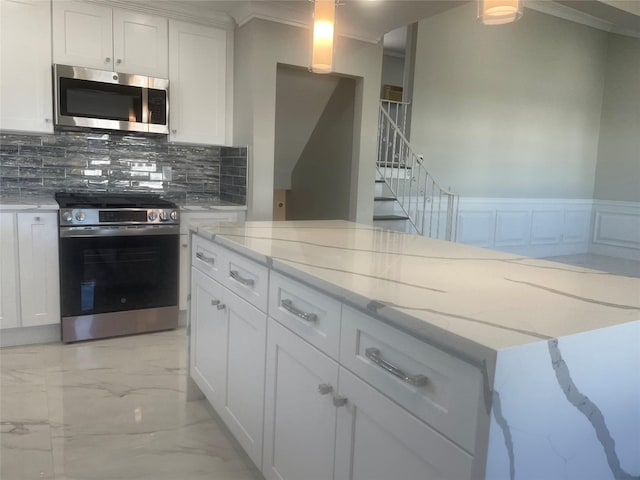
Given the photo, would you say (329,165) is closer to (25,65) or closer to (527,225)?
(25,65)

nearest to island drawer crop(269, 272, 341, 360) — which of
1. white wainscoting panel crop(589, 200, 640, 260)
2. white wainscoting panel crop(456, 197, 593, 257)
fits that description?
white wainscoting panel crop(456, 197, 593, 257)

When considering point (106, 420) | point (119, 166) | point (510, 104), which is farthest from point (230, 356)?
point (510, 104)

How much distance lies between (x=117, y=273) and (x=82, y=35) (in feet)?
5.40

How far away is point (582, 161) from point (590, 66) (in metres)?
1.38

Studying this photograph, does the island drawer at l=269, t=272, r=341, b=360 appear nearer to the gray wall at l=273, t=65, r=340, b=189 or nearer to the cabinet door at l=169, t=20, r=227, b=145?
the cabinet door at l=169, t=20, r=227, b=145

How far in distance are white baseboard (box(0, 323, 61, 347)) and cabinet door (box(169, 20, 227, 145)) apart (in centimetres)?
163

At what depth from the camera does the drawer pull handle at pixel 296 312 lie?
4.77ft

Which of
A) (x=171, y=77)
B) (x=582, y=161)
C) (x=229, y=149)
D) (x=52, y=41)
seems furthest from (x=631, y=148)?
(x=52, y=41)

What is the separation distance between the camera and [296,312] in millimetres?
1535

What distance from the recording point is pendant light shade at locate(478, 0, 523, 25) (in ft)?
5.94

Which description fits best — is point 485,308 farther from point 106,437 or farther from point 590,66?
point 590,66

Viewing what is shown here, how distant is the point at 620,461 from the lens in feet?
3.70

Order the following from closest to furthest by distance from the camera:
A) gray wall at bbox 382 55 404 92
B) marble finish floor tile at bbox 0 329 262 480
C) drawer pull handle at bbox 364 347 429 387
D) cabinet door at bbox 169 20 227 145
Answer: drawer pull handle at bbox 364 347 429 387, marble finish floor tile at bbox 0 329 262 480, cabinet door at bbox 169 20 227 145, gray wall at bbox 382 55 404 92

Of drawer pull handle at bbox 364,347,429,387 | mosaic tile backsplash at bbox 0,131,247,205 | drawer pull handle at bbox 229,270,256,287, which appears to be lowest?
drawer pull handle at bbox 364,347,429,387
